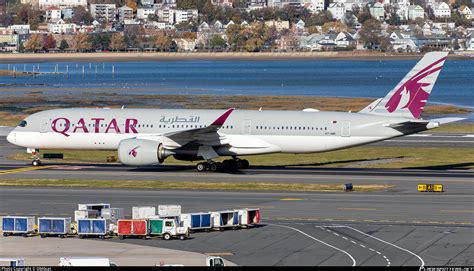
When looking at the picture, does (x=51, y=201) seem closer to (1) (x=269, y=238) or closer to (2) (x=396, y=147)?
Result: (1) (x=269, y=238)

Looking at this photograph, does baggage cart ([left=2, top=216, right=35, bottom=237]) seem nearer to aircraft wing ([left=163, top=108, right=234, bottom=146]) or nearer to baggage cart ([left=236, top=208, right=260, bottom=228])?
baggage cart ([left=236, top=208, right=260, bottom=228])

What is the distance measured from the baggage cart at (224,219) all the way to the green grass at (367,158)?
28694 mm

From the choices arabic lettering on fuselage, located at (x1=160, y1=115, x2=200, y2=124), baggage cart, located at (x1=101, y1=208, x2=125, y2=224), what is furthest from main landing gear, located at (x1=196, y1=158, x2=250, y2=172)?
baggage cart, located at (x1=101, y1=208, x2=125, y2=224)

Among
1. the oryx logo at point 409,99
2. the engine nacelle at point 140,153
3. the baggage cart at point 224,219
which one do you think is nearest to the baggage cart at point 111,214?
the baggage cart at point 224,219

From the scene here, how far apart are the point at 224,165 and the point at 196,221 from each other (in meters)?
25.2

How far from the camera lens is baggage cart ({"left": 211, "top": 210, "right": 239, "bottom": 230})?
53.7 meters

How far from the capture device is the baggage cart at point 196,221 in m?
52.5

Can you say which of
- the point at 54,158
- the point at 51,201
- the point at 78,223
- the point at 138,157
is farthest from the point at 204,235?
the point at 54,158

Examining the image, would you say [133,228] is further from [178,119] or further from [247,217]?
[178,119]

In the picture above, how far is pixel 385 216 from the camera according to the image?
57.5 m

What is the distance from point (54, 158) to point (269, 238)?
37884 millimetres

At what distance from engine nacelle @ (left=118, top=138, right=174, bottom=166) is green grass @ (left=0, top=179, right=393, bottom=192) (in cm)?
340

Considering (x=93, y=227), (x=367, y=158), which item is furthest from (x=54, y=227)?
(x=367, y=158)

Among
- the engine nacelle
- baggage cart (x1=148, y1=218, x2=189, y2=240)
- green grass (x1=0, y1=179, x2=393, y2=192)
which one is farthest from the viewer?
the engine nacelle
